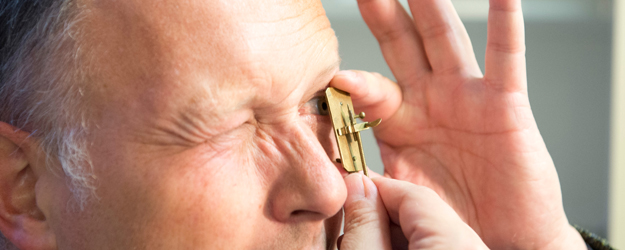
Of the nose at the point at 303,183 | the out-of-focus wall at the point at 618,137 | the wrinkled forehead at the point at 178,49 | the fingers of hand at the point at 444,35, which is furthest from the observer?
the out-of-focus wall at the point at 618,137

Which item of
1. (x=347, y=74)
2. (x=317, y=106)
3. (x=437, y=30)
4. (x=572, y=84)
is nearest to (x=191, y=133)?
(x=317, y=106)

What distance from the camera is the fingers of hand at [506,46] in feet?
3.95

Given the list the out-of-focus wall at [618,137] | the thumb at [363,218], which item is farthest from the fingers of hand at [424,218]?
the out-of-focus wall at [618,137]

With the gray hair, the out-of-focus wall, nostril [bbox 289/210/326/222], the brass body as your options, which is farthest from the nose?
the out-of-focus wall

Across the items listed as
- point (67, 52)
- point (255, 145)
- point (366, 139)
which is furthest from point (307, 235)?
point (366, 139)

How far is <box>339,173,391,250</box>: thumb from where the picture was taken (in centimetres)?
102

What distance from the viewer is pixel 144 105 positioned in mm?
863

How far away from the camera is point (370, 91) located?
1327 millimetres

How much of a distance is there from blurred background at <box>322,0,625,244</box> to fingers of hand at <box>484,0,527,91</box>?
115cm

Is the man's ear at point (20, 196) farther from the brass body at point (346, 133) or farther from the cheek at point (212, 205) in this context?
the brass body at point (346, 133)

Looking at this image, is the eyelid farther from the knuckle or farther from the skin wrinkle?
the knuckle

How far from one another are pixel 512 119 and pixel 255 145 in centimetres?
75

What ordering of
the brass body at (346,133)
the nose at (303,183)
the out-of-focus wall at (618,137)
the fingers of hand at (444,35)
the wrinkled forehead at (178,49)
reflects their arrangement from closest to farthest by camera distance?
1. the wrinkled forehead at (178,49)
2. the nose at (303,183)
3. the brass body at (346,133)
4. the fingers of hand at (444,35)
5. the out-of-focus wall at (618,137)

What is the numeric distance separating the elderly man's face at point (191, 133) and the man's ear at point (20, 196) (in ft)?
0.15
